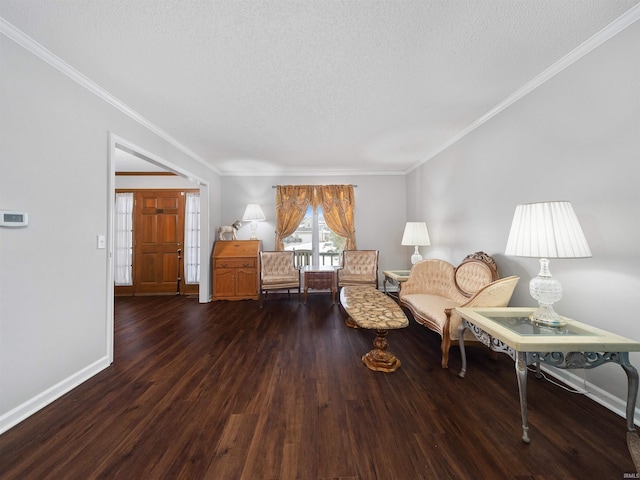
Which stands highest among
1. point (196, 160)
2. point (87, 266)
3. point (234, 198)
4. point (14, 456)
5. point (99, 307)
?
point (196, 160)

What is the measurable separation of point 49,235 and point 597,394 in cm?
411

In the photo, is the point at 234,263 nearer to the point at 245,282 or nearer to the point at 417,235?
the point at 245,282

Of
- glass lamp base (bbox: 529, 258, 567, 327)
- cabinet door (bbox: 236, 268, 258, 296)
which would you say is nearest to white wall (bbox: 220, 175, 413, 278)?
cabinet door (bbox: 236, 268, 258, 296)

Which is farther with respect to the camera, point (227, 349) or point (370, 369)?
point (227, 349)

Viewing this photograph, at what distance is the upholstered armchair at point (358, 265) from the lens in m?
4.20

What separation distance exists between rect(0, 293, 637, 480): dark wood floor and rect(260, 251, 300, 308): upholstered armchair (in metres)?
1.68

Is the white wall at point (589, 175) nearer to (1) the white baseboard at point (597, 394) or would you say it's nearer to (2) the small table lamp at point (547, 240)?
(1) the white baseboard at point (597, 394)

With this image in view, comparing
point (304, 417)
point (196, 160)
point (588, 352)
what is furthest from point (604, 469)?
point (196, 160)

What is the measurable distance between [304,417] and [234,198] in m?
4.17

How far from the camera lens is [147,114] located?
8.24 feet

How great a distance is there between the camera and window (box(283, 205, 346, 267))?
4.86m

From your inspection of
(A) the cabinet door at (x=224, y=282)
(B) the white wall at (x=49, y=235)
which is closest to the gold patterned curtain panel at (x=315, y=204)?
(A) the cabinet door at (x=224, y=282)

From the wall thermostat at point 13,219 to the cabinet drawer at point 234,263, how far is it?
9.01 ft

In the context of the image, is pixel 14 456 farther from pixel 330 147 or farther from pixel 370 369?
pixel 330 147
